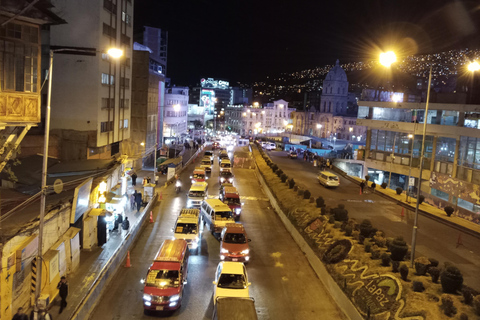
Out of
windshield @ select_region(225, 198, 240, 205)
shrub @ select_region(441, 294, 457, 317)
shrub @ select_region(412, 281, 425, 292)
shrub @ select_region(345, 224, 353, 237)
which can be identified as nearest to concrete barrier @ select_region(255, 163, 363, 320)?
shrub @ select_region(345, 224, 353, 237)

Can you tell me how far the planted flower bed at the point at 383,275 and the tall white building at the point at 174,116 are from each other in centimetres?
5438

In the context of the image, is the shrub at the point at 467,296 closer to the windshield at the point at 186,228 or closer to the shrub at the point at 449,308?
the shrub at the point at 449,308

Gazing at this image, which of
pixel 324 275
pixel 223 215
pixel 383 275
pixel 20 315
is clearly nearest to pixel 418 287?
pixel 383 275

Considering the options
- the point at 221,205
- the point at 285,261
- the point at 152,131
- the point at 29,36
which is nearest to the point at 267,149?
the point at 152,131

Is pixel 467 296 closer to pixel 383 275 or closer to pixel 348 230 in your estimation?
pixel 383 275

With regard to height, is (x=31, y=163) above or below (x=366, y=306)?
above

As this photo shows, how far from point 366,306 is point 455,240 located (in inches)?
415

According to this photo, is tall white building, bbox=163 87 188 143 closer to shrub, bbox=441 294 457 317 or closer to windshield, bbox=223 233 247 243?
windshield, bbox=223 233 247 243

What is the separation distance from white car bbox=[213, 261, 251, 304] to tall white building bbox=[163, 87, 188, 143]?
194ft

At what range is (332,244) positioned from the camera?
67.2ft

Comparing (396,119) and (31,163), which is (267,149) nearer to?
(396,119)


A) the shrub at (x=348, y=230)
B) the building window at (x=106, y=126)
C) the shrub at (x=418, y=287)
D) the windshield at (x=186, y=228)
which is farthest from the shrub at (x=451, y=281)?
the building window at (x=106, y=126)

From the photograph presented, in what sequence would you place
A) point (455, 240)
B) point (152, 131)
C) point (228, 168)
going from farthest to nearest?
point (152, 131), point (228, 168), point (455, 240)

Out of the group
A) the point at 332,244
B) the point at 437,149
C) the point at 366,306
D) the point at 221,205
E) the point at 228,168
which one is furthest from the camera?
the point at 228,168
